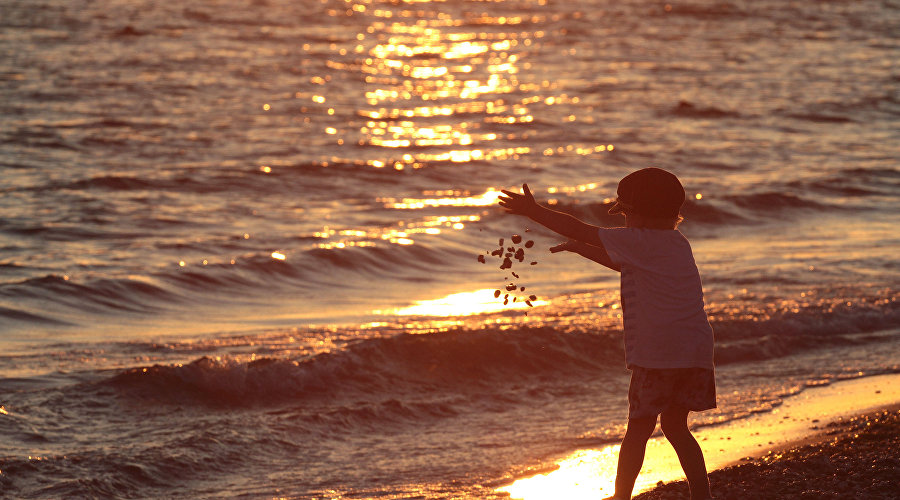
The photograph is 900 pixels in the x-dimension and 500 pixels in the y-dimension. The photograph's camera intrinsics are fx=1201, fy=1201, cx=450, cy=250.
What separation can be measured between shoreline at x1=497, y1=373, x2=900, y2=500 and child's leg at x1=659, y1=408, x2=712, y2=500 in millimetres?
735

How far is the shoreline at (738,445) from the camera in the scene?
641cm

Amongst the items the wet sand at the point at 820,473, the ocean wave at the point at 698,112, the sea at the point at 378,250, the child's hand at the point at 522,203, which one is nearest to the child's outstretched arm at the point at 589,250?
the child's hand at the point at 522,203

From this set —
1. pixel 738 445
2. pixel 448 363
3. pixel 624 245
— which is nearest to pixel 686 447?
pixel 624 245

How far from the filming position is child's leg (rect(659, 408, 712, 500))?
5.00m

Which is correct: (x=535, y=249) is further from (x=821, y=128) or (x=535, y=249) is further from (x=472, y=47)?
(x=472, y=47)

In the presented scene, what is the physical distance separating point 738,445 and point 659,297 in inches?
107

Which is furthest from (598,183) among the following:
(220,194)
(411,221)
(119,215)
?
(119,215)

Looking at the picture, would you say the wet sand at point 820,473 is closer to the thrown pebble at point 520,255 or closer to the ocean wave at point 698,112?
the thrown pebble at point 520,255

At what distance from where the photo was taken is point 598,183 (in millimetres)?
19406

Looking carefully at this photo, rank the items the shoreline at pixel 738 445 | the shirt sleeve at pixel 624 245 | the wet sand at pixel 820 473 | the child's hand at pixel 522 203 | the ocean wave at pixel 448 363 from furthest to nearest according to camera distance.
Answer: the ocean wave at pixel 448 363 → the shoreline at pixel 738 445 → the wet sand at pixel 820 473 → the shirt sleeve at pixel 624 245 → the child's hand at pixel 522 203

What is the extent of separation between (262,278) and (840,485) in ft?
26.4

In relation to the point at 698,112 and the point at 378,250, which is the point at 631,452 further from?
the point at 698,112

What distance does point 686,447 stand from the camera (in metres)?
5.03

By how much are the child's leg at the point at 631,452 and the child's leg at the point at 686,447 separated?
70 mm
